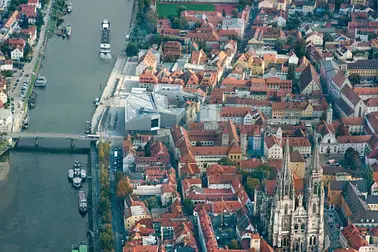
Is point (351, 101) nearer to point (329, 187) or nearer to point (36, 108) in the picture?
point (329, 187)

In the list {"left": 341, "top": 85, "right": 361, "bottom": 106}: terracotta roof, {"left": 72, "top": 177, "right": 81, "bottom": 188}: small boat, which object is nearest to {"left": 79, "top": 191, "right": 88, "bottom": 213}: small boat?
{"left": 72, "top": 177, "right": 81, "bottom": 188}: small boat

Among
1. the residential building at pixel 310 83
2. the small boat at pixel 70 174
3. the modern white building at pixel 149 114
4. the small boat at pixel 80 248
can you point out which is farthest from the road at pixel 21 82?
the residential building at pixel 310 83

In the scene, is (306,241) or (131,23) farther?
(131,23)

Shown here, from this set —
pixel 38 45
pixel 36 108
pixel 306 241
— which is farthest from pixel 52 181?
pixel 38 45

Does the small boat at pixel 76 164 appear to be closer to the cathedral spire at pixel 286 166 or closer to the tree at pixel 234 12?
the cathedral spire at pixel 286 166

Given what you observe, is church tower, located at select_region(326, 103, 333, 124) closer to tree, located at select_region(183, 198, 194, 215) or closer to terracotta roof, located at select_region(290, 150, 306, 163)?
terracotta roof, located at select_region(290, 150, 306, 163)

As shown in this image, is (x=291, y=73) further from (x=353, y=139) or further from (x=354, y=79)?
(x=353, y=139)

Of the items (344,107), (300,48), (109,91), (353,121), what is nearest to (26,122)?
(109,91)
